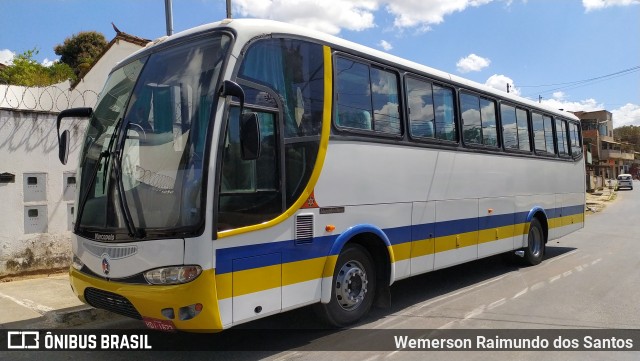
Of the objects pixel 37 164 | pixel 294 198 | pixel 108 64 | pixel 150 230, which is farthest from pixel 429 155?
pixel 108 64

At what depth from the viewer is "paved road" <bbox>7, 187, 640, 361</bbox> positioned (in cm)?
493

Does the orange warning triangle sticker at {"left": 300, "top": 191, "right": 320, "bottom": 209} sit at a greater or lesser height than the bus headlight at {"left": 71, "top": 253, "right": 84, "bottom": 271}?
greater

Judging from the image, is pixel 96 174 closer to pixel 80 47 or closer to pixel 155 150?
pixel 155 150

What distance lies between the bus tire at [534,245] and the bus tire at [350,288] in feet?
17.3

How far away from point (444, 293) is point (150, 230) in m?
4.97

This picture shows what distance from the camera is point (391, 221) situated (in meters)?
6.20

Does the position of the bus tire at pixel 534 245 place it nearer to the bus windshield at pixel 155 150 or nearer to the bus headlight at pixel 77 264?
the bus windshield at pixel 155 150

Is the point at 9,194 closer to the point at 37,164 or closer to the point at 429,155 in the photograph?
the point at 37,164

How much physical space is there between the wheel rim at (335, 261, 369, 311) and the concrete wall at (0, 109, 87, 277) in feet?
17.5

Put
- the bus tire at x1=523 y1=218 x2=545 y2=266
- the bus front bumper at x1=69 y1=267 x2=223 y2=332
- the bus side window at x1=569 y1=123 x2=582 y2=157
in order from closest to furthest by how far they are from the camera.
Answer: the bus front bumper at x1=69 y1=267 x2=223 y2=332 < the bus tire at x1=523 y1=218 x2=545 y2=266 < the bus side window at x1=569 y1=123 x2=582 y2=157

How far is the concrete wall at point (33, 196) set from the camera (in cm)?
780

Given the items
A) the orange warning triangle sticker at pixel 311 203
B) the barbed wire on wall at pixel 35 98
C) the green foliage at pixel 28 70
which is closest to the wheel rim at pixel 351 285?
the orange warning triangle sticker at pixel 311 203

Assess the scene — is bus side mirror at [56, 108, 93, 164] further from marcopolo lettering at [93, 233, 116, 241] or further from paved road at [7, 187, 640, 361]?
paved road at [7, 187, 640, 361]

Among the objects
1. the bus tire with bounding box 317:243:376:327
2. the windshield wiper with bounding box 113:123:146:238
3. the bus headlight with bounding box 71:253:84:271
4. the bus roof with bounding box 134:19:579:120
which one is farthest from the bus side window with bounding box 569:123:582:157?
the bus headlight with bounding box 71:253:84:271
